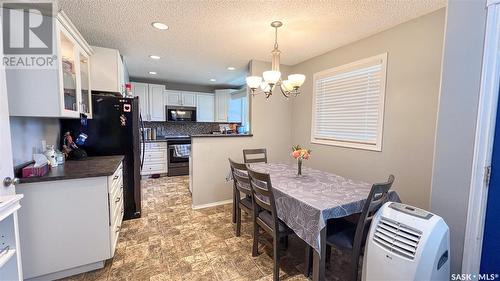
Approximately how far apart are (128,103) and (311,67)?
272cm

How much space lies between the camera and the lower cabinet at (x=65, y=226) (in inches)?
62.9

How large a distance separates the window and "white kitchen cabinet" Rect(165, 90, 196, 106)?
11.4ft

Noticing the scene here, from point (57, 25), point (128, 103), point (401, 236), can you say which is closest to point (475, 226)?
point (401, 236)

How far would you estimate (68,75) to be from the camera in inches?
76.1

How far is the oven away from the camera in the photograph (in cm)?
500

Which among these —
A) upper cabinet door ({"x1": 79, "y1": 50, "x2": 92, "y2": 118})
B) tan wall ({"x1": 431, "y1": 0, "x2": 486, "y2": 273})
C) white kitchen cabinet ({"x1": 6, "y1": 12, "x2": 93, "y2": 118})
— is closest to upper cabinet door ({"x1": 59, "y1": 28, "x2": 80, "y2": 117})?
white kitchen cabinet ({"x1": 6, "y1": 12, "x2": 93, "y2": 118})

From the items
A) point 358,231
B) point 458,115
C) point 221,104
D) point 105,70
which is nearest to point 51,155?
point 105,70

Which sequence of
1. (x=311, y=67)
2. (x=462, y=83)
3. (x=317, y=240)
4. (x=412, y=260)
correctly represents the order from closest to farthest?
(x=412, y=260) → (x=462, y=83) → (x=317, y=240) → (x=311, y=67)

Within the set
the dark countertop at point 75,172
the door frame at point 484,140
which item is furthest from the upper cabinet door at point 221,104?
the door frame at point 484,140

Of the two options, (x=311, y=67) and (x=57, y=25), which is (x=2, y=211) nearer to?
(x=57, y=25)

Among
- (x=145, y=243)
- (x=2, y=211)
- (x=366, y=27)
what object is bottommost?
(x=145, y=243)

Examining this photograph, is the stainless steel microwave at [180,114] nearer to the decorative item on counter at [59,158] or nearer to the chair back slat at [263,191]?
the decorative item on counter at [59,158]

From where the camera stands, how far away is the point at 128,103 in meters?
2.71

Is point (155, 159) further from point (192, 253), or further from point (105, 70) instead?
point (192, 253)
